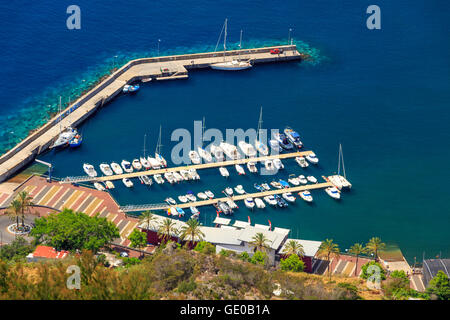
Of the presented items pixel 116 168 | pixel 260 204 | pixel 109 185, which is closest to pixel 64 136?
pixel 116 168

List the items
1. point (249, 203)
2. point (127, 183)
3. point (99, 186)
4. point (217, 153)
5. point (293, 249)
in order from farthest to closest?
point (217, 153), point (127, 183), point (99, 186), point (249, 203), point (293, 249)

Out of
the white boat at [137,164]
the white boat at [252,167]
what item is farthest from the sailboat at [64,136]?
the white boat at [252,167]

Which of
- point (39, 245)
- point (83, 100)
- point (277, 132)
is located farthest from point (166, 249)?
point (83, 100)

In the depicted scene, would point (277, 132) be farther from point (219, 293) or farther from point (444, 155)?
point (219, 293)

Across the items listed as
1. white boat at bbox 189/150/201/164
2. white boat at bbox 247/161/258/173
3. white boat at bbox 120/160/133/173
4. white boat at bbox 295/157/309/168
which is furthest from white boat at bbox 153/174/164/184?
white boat at bbox 295/157/309/168

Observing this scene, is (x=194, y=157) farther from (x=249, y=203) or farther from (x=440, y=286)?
(x=440, y=286)

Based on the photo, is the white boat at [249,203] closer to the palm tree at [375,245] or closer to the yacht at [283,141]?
the yacht at [283,141]
